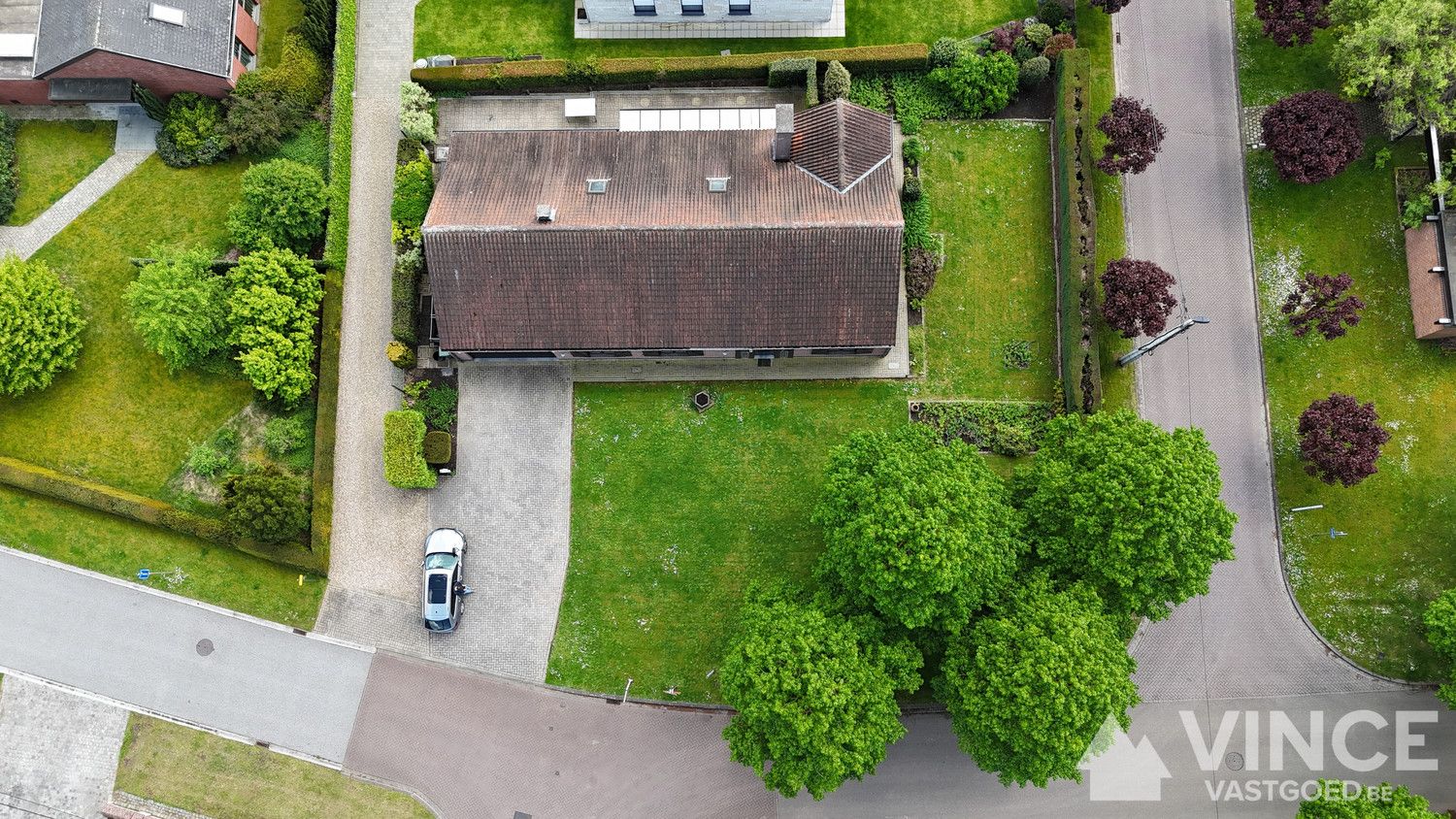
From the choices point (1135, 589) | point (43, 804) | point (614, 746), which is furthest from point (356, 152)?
point (1135, 589)

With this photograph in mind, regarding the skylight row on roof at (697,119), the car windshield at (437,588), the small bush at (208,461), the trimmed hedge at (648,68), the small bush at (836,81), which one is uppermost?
the trimmed hedge at (648,68)

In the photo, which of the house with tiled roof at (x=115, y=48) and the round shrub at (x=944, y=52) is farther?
the round shrub at (x=944, y=52)

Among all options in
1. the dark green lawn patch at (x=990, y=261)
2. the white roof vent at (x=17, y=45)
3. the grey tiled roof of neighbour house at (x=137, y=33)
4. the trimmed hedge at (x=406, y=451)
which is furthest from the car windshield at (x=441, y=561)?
the white roof vent at (x=17, y=45)

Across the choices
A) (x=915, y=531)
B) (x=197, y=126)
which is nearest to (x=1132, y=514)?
(x=915, y=531)

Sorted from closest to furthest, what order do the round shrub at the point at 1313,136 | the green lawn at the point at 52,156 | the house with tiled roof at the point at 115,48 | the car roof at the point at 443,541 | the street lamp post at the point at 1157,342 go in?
the street lamp post at the point at 1157,342 < the round shrub at the point at 1313,136 < the house with tiled roof at the point at 115,48 < the car roof at the point at 443,541 < the green lawn at the point at 52,156

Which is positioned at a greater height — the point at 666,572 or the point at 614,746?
the point at 666,572

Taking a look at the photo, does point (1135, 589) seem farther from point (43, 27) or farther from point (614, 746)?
point (43, 27)

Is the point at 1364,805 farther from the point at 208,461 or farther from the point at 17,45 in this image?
the point at 17,45

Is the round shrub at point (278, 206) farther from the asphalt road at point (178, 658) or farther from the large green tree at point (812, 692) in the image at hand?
the large green tree at point (812, 692)
